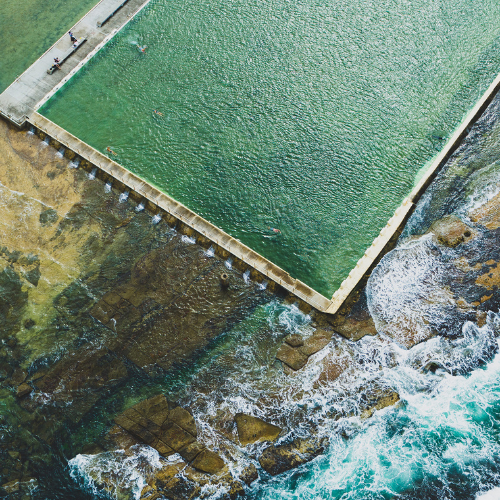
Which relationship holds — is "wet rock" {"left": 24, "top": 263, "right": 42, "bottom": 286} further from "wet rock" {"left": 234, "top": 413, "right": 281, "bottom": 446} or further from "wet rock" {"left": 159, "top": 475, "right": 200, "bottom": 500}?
"wet rock" {"left": 234, "top": 413, "right": 281, "bottom": 446}

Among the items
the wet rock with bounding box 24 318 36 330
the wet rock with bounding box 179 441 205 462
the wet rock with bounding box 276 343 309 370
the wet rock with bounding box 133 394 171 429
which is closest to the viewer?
the wet rock with bounding box 179 441 205 462

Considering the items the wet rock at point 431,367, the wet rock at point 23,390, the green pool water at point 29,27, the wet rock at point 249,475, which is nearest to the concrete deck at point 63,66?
the green pool water at point 29,27

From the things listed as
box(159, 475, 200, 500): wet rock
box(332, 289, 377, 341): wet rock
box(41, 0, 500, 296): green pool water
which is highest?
box(41, 0, 500, 296): green pool water

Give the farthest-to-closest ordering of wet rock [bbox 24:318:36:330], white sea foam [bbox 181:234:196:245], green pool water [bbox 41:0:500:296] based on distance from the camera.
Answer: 1. green pool water [bbox 41:0:500:296]
2. white sea foam [bbox 181:234:196:245]
3. wet rock [bbox 24:318:36:330]

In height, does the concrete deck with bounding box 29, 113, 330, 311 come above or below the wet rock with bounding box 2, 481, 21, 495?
above

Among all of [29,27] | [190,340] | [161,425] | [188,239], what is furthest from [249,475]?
[29,27]

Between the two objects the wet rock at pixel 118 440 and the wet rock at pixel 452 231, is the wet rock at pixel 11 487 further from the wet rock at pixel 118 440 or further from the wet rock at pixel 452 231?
the wet rock at pixel 452 231

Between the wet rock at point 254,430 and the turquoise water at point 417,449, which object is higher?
the turquoise water at point 417,449

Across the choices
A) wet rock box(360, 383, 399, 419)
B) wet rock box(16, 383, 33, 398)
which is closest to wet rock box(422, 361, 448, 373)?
wet rock box(360, 383, 399, 419)
